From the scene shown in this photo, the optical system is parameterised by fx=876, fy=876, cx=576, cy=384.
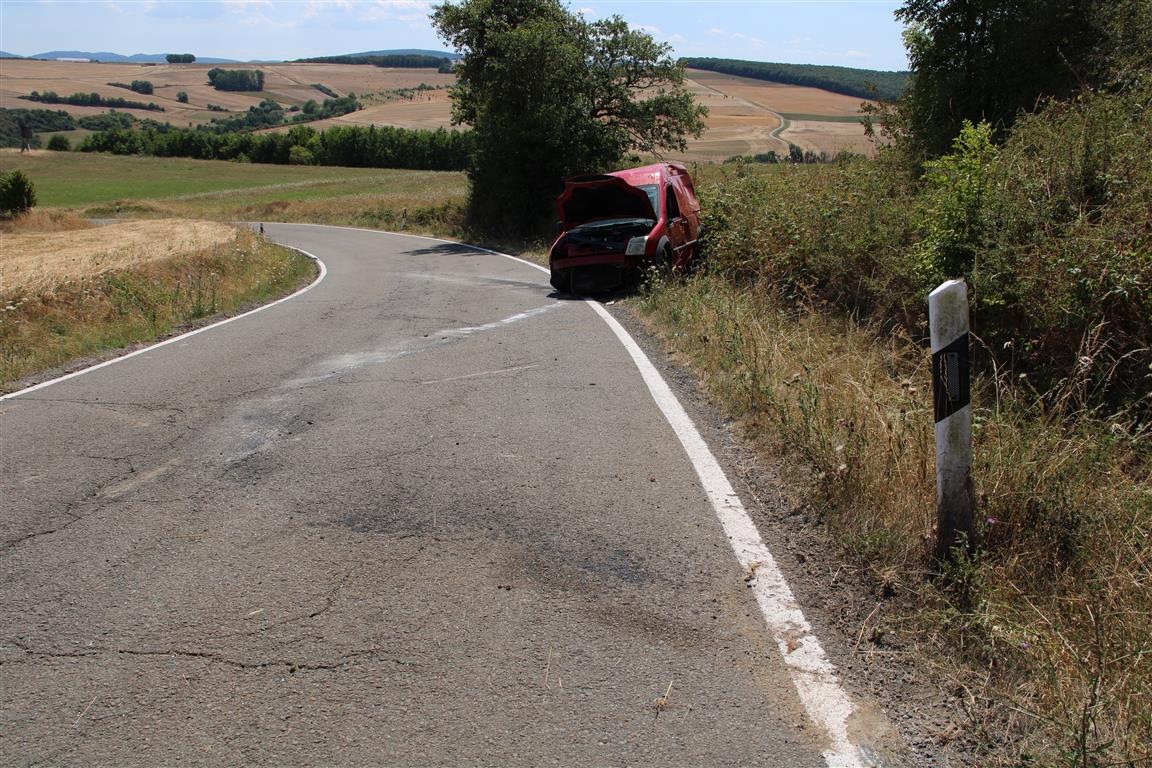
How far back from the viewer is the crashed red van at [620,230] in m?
14.4

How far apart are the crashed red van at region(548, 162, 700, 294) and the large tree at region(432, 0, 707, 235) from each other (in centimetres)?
1436

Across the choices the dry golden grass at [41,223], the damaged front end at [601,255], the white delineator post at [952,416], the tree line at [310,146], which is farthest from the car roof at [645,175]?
the tree line at [310,146]

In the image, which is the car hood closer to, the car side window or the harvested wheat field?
the car side window

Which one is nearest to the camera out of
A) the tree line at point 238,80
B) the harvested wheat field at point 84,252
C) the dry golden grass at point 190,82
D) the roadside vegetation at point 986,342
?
the roadside vegetation at point 986,342

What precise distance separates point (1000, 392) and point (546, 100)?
2531cm

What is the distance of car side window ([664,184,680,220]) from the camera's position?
15.0 meters

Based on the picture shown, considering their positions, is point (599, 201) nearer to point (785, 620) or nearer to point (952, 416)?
point (952, 416)

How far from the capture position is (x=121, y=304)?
569 inches

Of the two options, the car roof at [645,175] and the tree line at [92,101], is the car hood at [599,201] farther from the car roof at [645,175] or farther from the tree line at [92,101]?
the tree line at [92,101]

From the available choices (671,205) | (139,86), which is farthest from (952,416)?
(139,86)

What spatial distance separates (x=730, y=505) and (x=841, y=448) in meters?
0.68

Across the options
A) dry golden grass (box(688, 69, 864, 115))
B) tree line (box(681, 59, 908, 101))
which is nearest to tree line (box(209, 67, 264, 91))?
tree line (box(681, 59, 908, 101))

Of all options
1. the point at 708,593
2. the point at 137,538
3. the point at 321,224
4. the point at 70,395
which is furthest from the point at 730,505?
the point at 321,224

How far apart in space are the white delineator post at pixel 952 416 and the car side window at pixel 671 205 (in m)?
11.4
